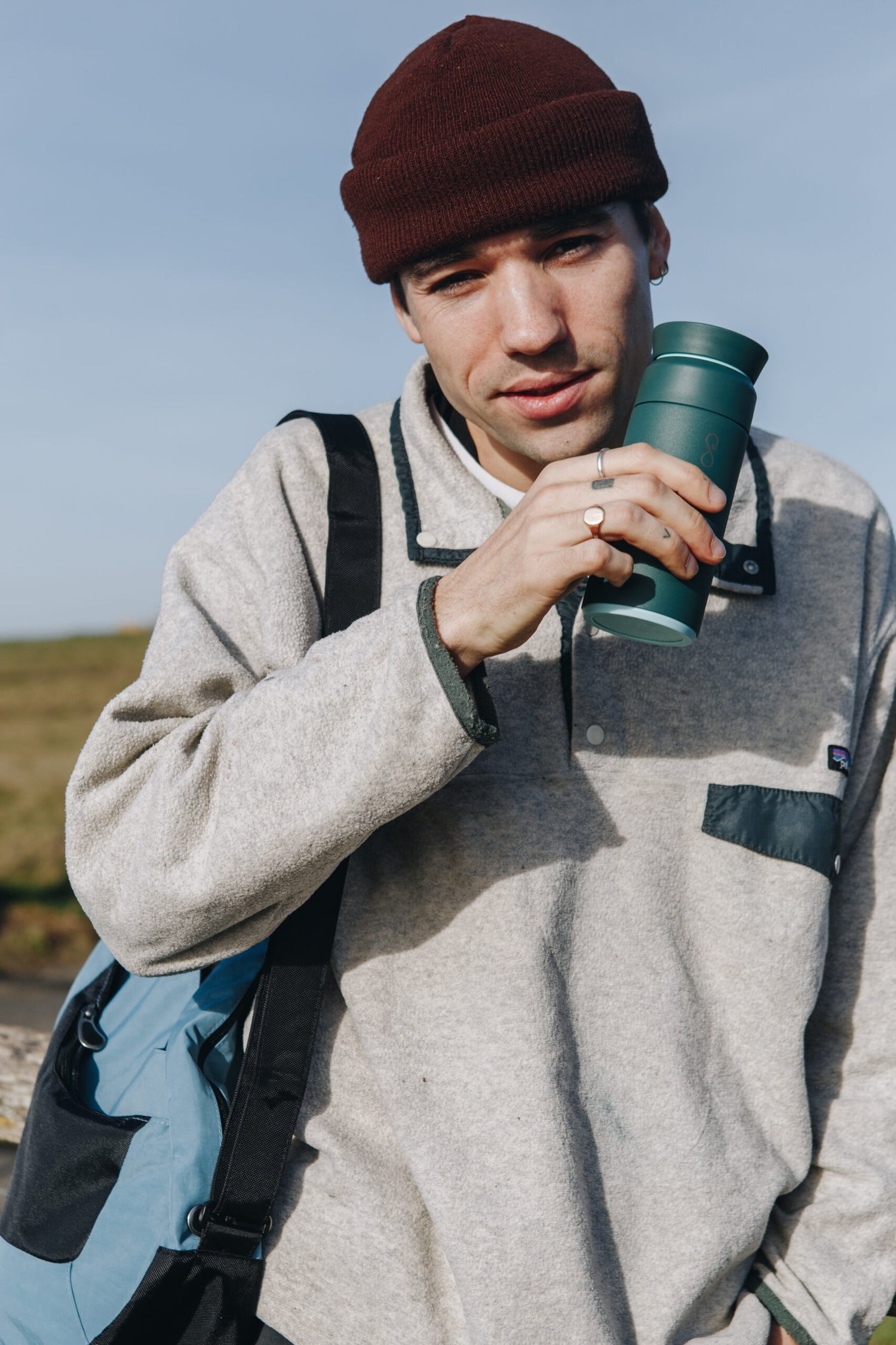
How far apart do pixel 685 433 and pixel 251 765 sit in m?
0.69

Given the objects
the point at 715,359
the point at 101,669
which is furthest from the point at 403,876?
the point at 101,669

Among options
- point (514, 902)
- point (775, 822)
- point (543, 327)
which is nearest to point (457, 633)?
point (514, 902)

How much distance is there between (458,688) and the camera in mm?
1418

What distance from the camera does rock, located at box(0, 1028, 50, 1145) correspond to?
299 centimetres

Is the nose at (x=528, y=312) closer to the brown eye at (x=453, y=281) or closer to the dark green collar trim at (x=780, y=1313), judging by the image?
the brown eye at (x=453, y=281)

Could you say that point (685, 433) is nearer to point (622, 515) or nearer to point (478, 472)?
point (622, 515)

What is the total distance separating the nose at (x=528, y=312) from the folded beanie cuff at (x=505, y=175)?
3.1 inches

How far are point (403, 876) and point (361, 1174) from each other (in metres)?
0.44

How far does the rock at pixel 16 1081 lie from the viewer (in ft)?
9.82

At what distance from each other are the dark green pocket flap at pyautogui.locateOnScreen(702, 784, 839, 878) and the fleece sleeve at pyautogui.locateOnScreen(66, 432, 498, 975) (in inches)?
22.0

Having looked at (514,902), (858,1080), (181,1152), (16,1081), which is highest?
(514,902)

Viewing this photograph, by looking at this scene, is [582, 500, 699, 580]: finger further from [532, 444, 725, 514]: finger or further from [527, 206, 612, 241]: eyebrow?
[527, 206, 612, 241]: eyebrow

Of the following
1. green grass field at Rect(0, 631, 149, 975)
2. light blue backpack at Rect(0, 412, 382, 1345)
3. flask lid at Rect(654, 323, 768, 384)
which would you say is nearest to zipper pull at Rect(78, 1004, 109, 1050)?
light blue backpack at Rect(0, 412, 382, 1345)

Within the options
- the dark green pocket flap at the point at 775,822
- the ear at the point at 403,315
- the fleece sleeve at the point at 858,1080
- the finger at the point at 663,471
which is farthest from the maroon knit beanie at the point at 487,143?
the dark green pocket flap at the point at 775,822
